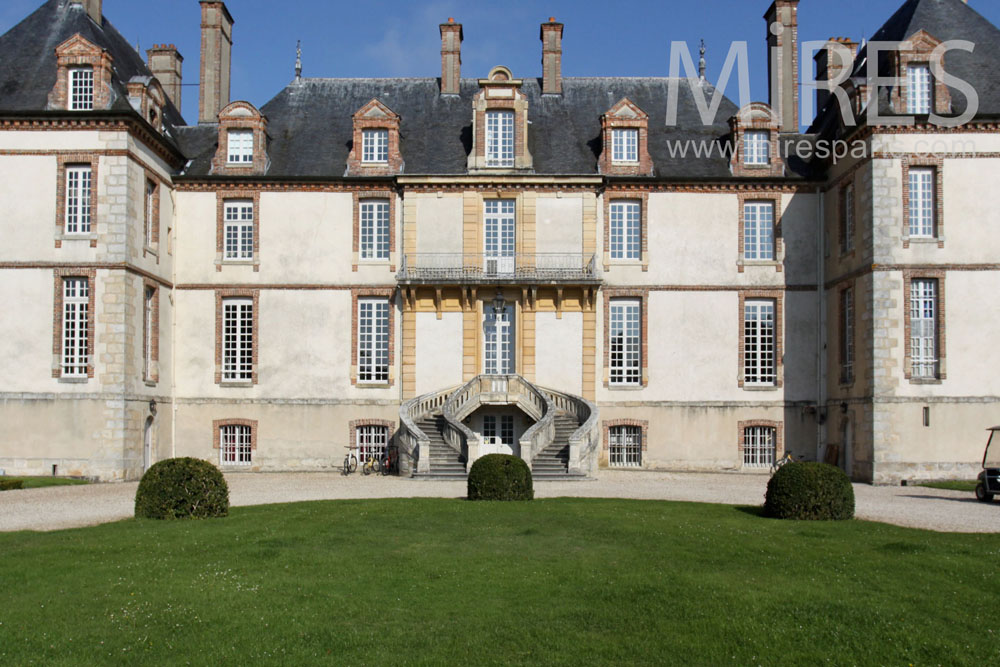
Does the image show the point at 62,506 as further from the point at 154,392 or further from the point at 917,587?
the point at 917,587

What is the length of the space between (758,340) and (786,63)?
880cm

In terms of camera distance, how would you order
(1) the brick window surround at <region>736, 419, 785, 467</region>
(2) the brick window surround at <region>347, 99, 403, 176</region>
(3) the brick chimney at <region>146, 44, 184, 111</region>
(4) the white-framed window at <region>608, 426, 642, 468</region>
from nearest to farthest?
(1) the brick window surround at <region>736, 419, 785, 467</region> → (4) the white-framed window at <region>608, 426, 642, 468</region> → (2) the brick window surround at <region>347, 99, 403, 176</region> → (3) the brick chimney at <region>146, 44, 184, 111</region>

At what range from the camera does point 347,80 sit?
1249 inches

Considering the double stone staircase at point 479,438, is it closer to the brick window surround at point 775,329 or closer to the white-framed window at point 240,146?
the brick window surround at point 775,329

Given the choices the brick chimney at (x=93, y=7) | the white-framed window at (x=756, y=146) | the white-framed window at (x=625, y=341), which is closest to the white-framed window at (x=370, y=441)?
the white-framed window at (x=625, y=341)

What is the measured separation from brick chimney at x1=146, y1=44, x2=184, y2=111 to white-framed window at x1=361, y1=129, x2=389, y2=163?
25.8ft

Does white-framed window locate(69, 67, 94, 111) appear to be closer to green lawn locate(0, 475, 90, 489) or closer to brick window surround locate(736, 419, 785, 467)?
green lawn locate(0, 475, 90, 489)

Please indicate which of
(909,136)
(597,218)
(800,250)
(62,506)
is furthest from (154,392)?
(909,136)

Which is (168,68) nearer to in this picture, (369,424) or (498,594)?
(369,424)

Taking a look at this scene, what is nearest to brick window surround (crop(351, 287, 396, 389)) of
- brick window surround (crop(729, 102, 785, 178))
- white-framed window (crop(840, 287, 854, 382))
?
brick window surround (crop(729, 102, 785, 178))

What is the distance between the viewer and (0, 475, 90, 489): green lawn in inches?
875

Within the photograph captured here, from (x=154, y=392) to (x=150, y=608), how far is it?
60.3 ft

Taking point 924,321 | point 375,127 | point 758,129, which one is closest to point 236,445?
point 375,127

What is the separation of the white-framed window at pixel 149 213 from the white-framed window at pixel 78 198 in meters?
1.67
